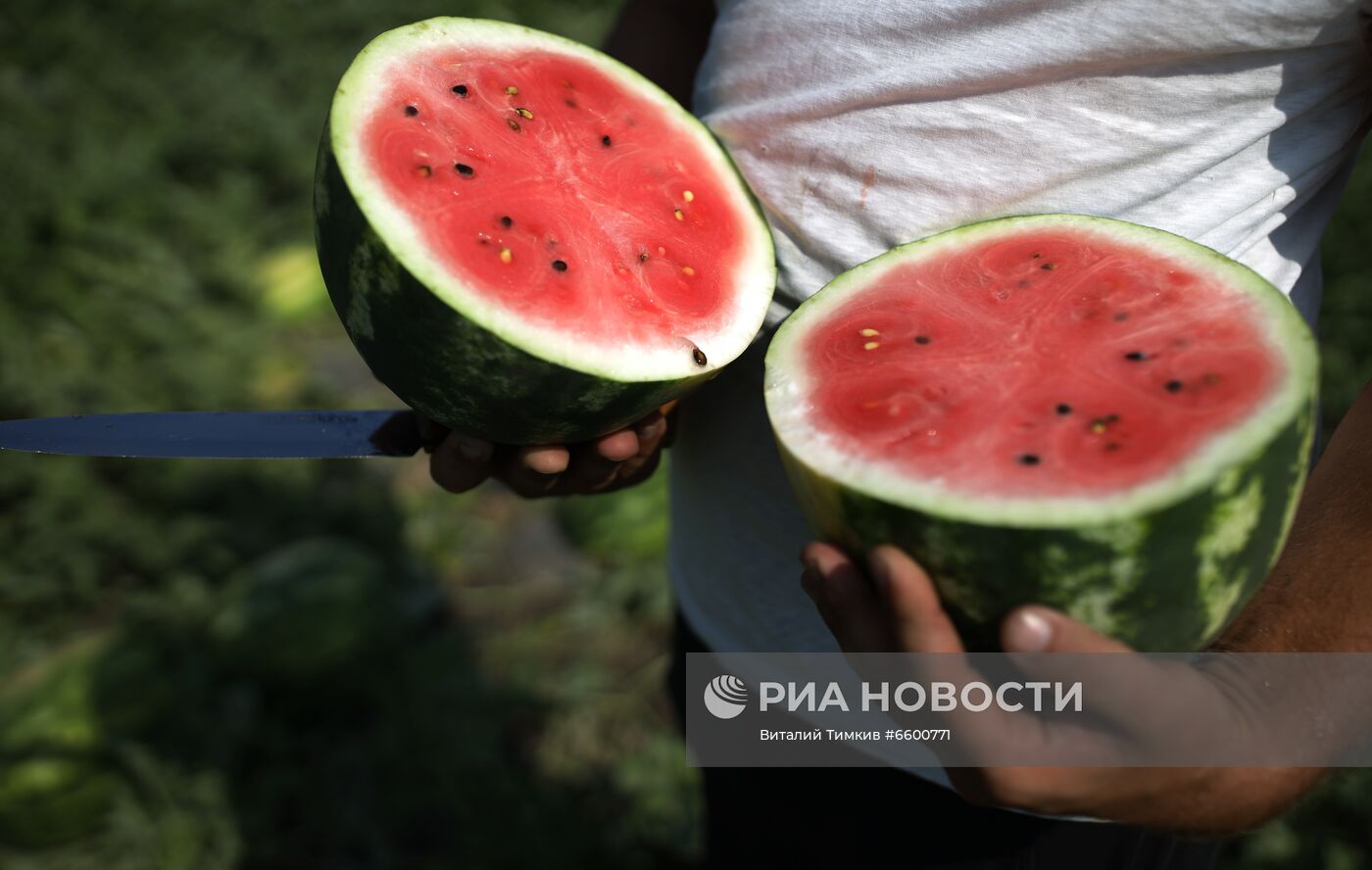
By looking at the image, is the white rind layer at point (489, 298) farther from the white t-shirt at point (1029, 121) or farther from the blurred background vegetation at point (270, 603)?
the blurred background vegetation at point (270, 603)

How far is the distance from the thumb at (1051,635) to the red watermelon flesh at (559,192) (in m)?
0.61

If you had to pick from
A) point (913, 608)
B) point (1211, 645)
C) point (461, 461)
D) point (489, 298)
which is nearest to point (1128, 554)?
point (913, 608)

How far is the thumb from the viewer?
1.02 metres

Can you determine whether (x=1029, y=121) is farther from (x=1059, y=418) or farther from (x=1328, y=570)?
(x=1328, y=570)

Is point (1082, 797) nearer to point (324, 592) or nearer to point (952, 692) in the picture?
point (952, 692)

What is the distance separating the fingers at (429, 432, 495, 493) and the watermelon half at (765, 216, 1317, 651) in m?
0.49

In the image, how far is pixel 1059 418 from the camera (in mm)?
1158

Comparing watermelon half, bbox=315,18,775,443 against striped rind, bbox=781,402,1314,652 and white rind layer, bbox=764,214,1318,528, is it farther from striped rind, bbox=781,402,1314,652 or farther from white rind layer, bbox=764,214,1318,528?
striped rind, bbox=781,402,1314,652

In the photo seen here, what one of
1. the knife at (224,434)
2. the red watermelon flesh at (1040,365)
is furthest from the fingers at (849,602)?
A: the knife at (224,434)

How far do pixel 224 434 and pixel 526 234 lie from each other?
1.87ft

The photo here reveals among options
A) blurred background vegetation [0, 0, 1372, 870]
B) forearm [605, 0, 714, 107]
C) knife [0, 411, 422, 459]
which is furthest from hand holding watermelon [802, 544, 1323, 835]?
blurred background vegetation [0, 0, 1372, 870]

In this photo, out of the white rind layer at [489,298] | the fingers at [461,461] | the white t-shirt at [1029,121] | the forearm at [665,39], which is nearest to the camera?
the white t-shirt at [1029,121]

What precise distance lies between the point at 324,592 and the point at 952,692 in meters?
2.27

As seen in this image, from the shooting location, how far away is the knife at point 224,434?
5.04ft
